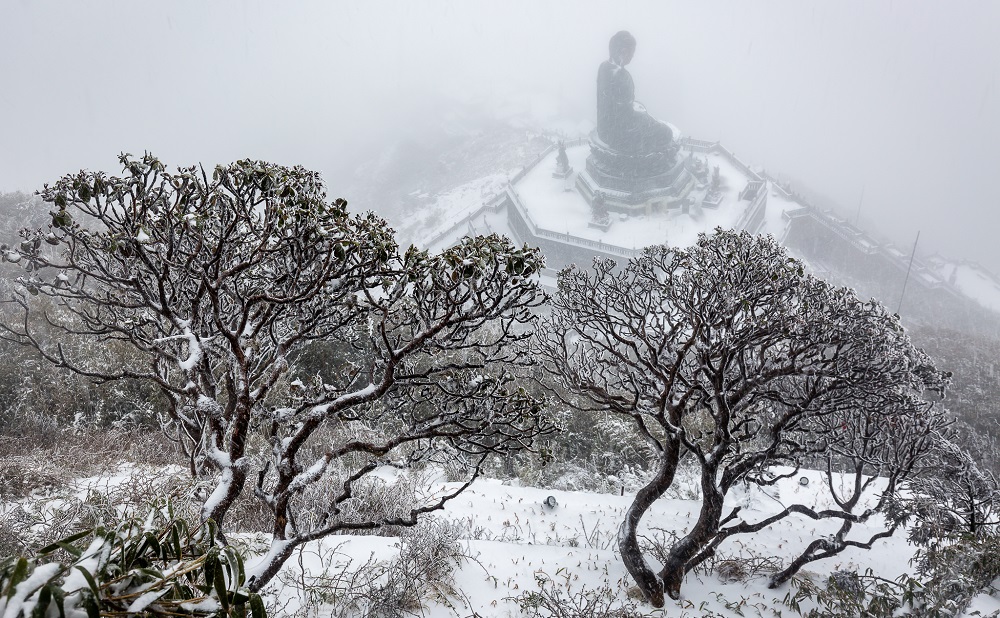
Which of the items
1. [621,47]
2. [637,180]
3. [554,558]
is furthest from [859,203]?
[554,558]

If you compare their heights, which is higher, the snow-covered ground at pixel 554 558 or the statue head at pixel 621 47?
the statue head at pixel 621 47

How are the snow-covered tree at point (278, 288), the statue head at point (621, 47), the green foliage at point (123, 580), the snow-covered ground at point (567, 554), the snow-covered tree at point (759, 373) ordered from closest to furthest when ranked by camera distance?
1. the green foliage at point (123, 580)
2. the snow-covered tree at point (278, 288)
3. the snow-covered tree at point (759, 373)
4. the snow-covered ground at point (567, 554)
5. the statue head at point (621, 47)

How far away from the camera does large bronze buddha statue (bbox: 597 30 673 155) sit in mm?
33469

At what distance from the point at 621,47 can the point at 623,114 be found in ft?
12.7

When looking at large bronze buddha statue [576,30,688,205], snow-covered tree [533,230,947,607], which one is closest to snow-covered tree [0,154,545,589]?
snow-covered tree [533,230,947,607]

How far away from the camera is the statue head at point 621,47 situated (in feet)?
108

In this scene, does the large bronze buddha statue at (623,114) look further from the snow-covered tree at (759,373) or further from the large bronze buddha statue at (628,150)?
the snow-covered tree at (759,373)

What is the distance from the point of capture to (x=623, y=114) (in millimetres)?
34344

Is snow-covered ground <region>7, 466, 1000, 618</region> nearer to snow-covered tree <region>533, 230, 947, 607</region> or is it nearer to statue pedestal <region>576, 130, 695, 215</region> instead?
snow-covered tree <region>533, 230, 947, 607</region>

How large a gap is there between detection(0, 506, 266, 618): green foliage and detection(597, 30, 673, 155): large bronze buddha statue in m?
35.7

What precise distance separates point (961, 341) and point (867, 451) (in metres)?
28.2

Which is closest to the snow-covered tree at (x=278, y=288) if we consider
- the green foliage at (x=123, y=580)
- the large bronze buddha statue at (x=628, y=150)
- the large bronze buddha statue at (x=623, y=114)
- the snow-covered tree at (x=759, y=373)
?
the green foliage at (x=123, y=580)

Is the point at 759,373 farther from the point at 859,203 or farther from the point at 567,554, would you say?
the point at 859,203

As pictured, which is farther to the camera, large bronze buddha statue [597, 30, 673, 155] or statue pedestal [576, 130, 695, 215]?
statue pedestal [576, 130, 695, 215]
